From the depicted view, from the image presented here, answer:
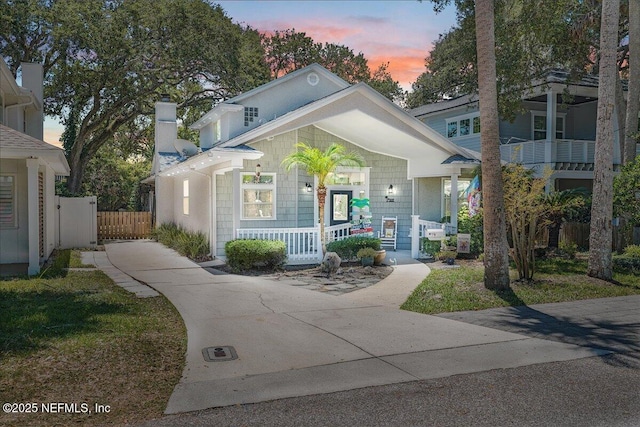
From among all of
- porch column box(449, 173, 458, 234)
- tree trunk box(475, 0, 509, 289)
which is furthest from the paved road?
porch column box(449, 173, 458, 234)

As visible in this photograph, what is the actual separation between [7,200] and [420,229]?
11.6 m

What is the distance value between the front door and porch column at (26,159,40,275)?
8.67 m

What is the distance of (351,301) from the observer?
1014 centimetres

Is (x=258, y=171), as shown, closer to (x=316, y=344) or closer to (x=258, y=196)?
(x=258, y=196)

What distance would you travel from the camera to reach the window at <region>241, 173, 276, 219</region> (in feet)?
51.5

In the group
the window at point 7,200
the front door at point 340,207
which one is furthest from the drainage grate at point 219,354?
the front door at point 340,207

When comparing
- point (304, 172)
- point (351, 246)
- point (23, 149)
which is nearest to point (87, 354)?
point (23, 149)

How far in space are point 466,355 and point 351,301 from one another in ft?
11.9

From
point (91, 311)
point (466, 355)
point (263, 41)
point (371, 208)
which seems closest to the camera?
point (466, 355)

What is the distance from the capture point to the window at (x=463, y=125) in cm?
2547

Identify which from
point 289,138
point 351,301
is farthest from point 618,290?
point 289,138

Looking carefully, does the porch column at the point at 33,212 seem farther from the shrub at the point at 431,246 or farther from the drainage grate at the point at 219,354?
the shrub at the point at 431,246

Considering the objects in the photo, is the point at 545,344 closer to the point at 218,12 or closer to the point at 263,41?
the point at 218,12

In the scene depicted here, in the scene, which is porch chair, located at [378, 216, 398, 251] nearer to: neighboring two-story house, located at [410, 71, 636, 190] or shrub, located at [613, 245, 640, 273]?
neighboring two-story house, located at [410, 71, 636, 190]
